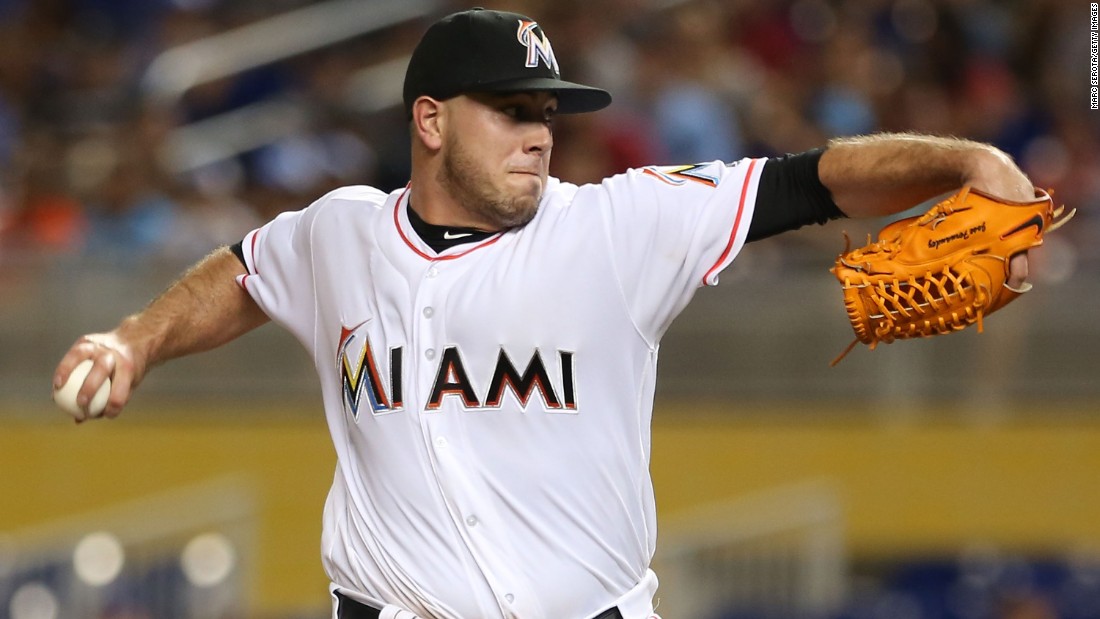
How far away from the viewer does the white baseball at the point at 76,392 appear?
348cm

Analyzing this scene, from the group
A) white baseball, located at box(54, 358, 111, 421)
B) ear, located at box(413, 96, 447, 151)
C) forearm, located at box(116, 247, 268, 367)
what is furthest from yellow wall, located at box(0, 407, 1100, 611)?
white baseball, located at box(54, 358, 111, 421)

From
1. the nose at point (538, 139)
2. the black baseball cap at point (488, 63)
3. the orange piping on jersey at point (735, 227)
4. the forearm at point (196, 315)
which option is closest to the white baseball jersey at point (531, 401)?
the orange piping on jersey at point (735, 227)

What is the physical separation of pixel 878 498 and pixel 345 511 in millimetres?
4660

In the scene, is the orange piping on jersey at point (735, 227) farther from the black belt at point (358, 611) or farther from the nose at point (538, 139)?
the black belt at point (358, 611)

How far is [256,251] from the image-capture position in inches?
160

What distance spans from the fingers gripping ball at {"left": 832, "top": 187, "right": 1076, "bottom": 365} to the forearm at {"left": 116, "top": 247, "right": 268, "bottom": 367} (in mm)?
1421

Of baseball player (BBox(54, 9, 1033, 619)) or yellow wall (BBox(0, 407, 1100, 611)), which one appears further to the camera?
yellow wall (BBox(0, 407, 1100, 611))

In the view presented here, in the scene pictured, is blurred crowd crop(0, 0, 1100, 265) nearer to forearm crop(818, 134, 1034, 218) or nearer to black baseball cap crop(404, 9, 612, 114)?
black baseball cap crop(404, 9, 612, 114)

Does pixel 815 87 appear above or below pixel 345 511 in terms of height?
above

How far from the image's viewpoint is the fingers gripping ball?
3318mm

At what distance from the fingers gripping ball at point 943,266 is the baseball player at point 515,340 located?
8cm

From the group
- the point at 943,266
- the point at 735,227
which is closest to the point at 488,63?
the point at 735,227

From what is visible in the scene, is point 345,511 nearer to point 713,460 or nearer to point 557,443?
point 557,443

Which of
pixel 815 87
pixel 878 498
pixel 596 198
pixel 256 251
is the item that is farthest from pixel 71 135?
pixel 596 198
